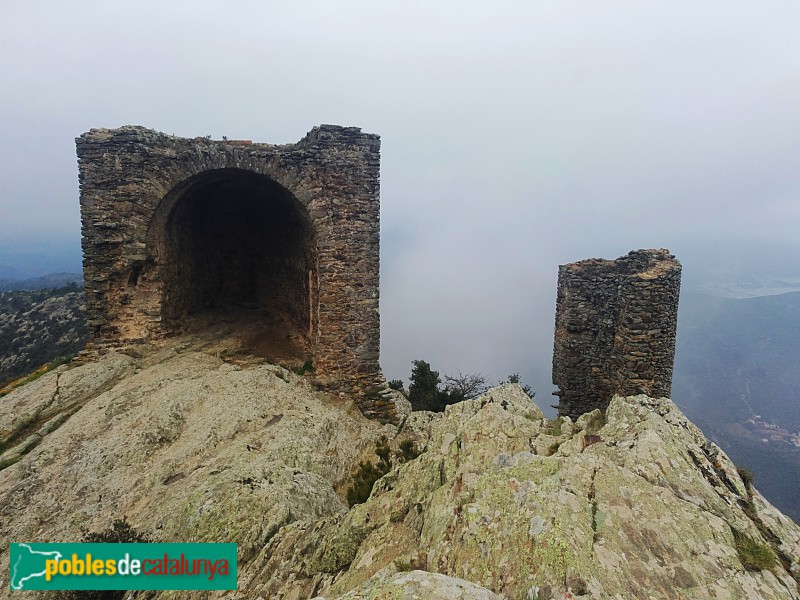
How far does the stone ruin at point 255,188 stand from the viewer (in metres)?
11.6

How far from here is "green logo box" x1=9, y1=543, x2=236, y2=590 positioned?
5.61 m

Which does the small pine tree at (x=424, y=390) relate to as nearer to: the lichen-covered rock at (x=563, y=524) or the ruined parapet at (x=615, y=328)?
the ruined parapet at (x=615, y=328)

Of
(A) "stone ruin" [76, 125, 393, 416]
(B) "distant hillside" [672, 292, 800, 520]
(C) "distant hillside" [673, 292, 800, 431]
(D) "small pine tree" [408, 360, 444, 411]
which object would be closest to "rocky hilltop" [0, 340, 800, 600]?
(A) "stone ruin" [76, 125, 393, 416]

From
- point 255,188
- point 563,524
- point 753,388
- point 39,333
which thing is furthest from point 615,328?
point 753,388

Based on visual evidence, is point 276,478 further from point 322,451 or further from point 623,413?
point 623,413

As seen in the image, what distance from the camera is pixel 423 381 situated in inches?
1045

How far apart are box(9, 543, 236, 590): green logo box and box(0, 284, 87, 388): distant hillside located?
3300cm

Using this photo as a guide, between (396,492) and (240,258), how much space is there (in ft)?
44.0

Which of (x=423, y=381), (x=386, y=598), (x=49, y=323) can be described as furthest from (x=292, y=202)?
(x=49, y=323)

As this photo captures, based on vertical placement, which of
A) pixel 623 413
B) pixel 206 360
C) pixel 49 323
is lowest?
pixel 49 323

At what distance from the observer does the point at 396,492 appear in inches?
233

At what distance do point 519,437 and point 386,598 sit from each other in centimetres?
367

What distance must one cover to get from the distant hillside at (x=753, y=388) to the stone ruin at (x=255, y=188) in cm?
6277

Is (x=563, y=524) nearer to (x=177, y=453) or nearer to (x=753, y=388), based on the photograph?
(x=177, y=453)
